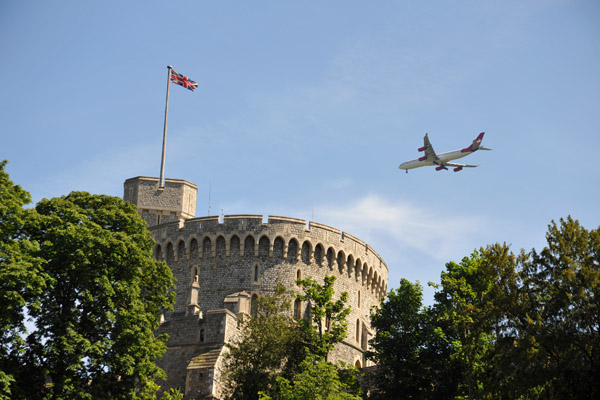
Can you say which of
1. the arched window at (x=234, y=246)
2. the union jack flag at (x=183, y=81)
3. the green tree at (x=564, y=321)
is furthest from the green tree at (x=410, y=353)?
the union jack flag at (x=183, y=81)

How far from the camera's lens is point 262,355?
47.8 m

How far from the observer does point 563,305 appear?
36.3 m

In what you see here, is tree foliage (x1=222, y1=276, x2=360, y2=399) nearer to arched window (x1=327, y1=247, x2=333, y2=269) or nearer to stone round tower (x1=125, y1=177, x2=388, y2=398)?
stone round tower (x1=125, y1=177, x2=388, y2=398)

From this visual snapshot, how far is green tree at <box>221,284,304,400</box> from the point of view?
47219 millimetres

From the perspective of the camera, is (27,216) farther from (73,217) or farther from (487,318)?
(487,318)

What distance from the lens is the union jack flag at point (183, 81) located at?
70.2 meters

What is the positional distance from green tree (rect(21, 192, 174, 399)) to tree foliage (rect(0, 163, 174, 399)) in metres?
0.04

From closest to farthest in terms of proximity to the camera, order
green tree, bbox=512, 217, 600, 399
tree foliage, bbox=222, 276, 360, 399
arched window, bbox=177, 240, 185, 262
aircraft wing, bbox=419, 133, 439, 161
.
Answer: green tree, bbox=512, 217, 600, 399 → tree foliage, bbox=222, 276, 360, 399 → arched window, bbox=177, 240, 185, 262 → aircraft wing, bbox=419, 133, 439, 161

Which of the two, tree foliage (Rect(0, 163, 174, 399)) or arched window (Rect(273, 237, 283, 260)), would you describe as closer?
tree foliage (Rect(0, 163, 174, 399))

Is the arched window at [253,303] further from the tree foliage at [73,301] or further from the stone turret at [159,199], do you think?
the tree foliage at [73,301]

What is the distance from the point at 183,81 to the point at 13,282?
36.0 m

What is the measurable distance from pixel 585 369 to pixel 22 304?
20.7 m

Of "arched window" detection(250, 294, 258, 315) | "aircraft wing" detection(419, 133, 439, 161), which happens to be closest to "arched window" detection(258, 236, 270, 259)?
"arched window" detection(250, 294, 258, 315)

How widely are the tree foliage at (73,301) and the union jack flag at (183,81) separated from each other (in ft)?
94.0
